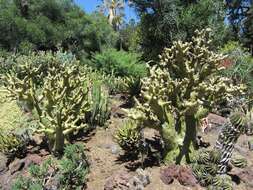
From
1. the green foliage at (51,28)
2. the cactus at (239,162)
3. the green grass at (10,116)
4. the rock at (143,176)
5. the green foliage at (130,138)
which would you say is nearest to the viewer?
the rock at (143,176)

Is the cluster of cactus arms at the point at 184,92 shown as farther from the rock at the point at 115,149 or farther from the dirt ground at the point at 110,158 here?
the rock at the point at 115,149

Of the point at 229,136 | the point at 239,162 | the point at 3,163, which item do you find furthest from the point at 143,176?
the point at 3,163

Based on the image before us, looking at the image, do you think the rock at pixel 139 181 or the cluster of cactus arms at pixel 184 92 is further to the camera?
the cluster of cactus arms at pixel 184 92

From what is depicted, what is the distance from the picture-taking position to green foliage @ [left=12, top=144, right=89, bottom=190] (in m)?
6.51

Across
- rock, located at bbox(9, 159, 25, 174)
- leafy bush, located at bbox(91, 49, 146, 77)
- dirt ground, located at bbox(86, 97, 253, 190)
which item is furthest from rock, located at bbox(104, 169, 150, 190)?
leafy bush, located at bbox(91, 49, 146, 77)

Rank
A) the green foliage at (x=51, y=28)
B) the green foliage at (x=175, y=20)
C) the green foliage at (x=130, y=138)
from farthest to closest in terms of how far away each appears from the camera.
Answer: the green foliage at (x=51, y=28), the green foliage at (x=175, y=20), the green foliage at (x=130, y=138)

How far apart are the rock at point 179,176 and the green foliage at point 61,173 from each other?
1.17 m

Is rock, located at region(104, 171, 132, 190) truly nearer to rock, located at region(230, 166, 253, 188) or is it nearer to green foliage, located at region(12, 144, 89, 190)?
green foliage, located at region(12, 144, 89, 190)

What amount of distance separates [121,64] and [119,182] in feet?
25.6

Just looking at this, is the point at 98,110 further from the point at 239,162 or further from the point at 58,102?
the point at 239,162

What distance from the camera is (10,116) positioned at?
10094 millimetres

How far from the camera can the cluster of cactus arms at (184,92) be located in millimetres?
6703

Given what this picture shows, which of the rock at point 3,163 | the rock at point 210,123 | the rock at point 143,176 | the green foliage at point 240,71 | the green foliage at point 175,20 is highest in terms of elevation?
the green foliage at point 175,20

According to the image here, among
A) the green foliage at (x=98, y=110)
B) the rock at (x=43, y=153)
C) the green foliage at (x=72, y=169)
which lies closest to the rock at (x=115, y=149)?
the green foliage at (x=72, y=169)
